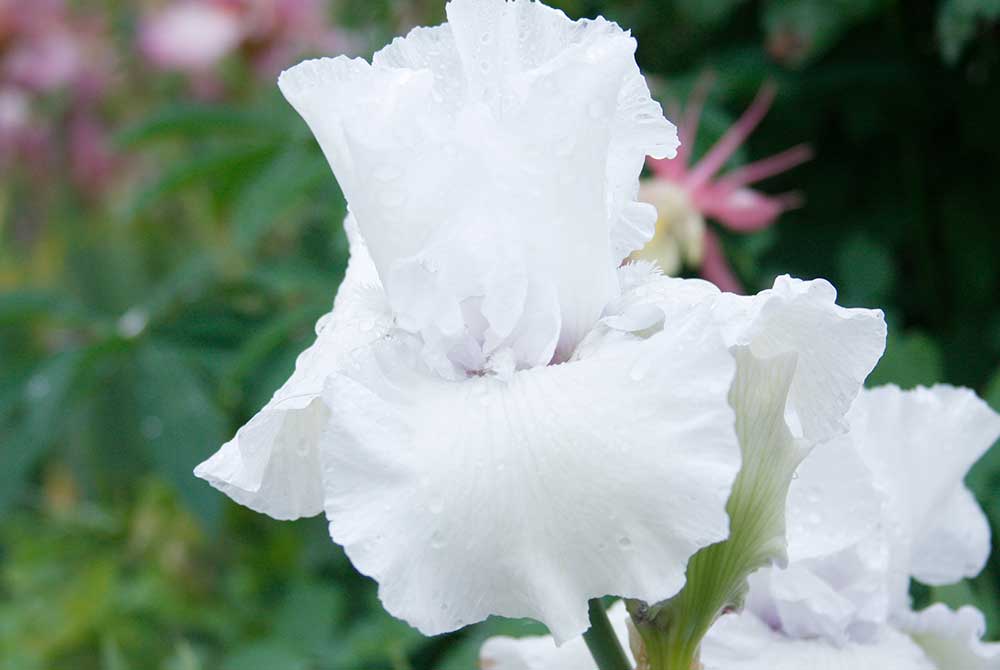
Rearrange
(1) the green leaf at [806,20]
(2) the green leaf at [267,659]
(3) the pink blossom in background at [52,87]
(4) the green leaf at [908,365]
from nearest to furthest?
(4) the green leaf at [908,365]
(2) the green leaf at [267,659]
(1) the green leaf at [806,20]
(3) the pink blossom in background at [52,87]

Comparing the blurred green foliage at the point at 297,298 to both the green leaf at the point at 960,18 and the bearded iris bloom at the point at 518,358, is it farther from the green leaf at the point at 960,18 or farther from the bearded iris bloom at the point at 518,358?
the bearded iris bloom at the point at 518,358

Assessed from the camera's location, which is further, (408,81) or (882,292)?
(882,292)

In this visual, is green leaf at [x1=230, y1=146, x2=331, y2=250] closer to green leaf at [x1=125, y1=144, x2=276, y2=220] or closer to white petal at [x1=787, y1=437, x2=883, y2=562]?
green leaf at [x1=125, y1=144, x2=276, y2=220]

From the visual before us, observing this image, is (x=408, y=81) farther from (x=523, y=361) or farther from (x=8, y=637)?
(x=8, y=637)

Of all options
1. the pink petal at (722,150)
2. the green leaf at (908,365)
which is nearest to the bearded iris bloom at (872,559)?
the green leaf at (908,365)

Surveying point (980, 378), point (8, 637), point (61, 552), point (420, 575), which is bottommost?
point (8, 637)

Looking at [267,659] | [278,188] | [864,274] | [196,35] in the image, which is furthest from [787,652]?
[196,35]

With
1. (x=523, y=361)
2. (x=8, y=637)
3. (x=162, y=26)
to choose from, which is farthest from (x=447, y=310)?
(x=162, y=26)
